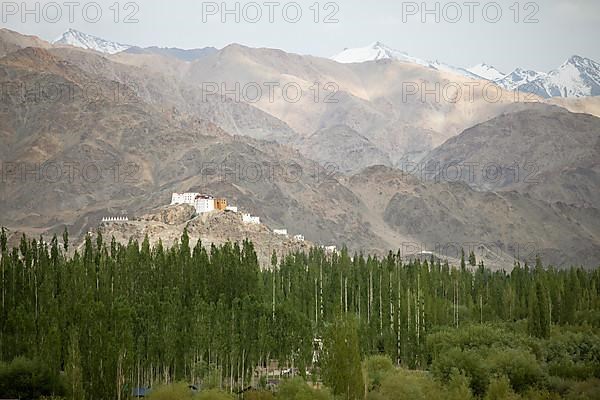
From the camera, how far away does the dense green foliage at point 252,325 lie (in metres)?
58.2

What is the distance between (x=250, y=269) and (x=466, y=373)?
27.8 metres

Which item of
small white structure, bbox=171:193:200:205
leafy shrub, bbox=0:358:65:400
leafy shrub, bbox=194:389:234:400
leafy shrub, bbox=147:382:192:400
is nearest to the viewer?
leafy shrub, bbox=194:389:234:400

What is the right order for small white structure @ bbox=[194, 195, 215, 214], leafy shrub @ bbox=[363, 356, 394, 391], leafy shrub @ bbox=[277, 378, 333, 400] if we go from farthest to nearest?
1. small white structure @ bbox=[194, 195, 215, 214]
2. leafy shrub @ bbox=[363, 356, 394, 391]
3. leafy shrub @ bbox=[277, 378, 333, 400]

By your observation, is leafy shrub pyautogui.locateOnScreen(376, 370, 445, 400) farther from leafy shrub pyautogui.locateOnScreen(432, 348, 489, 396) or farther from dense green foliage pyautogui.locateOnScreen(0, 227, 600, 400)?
leafy shrub pyautogui.locateOnScreen(432, 348, 489, 396)

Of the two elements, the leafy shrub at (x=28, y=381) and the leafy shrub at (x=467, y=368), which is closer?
the leafy shrub at (x=28, y=381)

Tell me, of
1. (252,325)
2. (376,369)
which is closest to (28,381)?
(252,325)

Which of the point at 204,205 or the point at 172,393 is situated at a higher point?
the point at 204,205

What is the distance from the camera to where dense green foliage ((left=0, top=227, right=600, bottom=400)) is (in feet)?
191

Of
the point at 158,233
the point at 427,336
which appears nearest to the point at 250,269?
the point at 427,336

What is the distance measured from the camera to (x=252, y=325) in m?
70.1

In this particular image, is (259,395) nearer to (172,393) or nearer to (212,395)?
(212,395)

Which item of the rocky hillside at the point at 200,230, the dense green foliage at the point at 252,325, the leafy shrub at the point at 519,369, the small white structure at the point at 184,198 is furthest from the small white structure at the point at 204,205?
the leafy shrub at the point at 519,369

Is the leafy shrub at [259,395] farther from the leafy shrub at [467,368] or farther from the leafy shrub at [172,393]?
the leafy shrub at [467,368]

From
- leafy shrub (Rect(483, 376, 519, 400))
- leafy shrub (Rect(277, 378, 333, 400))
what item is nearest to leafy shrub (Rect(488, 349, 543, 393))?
leafy shrub (Rect(483, 376, 519, 400))
